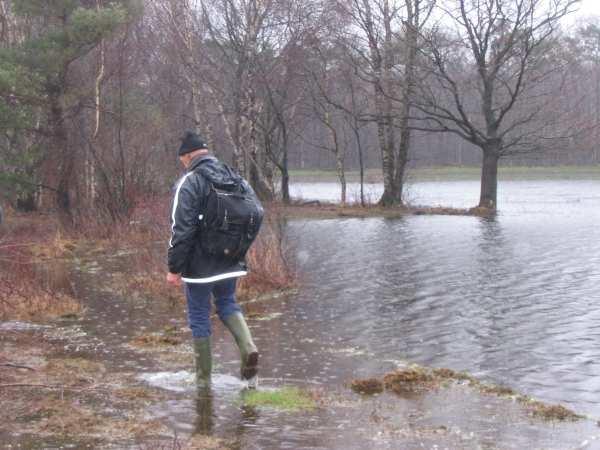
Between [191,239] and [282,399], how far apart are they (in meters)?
1.32

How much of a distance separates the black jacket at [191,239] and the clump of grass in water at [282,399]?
2.93ft

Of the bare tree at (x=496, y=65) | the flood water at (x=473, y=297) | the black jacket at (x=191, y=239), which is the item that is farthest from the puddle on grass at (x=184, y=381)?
the bare tree at (x=496, y=65)

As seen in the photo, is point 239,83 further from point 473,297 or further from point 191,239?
point 191,239

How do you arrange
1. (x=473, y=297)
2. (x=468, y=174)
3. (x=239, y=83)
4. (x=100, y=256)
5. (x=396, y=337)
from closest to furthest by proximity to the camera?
(x=396, y=337), (x=473, y=297), (x=100, y=256), (x=239, y=83), (x=468, y=174)

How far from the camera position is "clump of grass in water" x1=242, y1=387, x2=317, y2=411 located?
6.49m

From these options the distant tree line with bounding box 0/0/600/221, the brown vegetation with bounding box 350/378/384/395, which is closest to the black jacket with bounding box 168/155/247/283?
the brown vegetation with bounding box 350/378/384/395

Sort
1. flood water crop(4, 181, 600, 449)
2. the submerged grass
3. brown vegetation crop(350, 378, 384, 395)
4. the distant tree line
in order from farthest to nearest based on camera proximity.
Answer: the distant tree line
brown vegetation crop(350, 378, 384, 395)
the submerged grass
flood water crop(4, 181, 600, 449)

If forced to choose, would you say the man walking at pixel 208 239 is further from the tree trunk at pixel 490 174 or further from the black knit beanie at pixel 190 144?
the tree trunk at pixel 490 174

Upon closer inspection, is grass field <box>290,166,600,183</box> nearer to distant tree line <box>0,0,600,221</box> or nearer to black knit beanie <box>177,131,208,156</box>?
distant tree line <box>0,0,600,221</box>

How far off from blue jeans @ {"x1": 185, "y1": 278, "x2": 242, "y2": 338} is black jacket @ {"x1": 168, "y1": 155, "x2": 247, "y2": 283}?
96 millimetres

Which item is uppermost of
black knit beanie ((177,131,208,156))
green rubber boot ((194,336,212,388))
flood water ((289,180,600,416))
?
black knit beanie ((177,131,208,156))

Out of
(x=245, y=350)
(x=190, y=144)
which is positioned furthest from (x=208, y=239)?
(x=245, y=350)

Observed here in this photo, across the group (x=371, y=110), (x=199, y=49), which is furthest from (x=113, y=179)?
(x=371, y=110)

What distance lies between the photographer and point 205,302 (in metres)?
7.02
